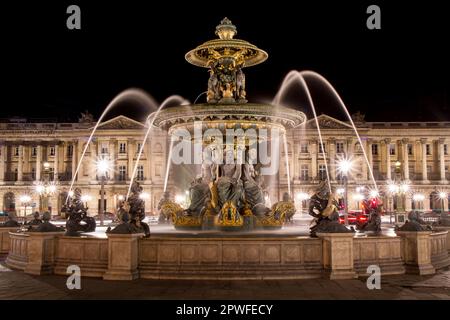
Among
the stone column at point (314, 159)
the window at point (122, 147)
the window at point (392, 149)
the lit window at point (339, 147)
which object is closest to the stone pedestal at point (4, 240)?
the window at point (122, 147)

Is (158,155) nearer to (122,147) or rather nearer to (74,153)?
(122,147)

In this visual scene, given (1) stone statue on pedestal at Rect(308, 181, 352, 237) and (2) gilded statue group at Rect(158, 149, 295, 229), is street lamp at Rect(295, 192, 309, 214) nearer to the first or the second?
(2) gilded statue group at Rect(158, 149, 295, 229)

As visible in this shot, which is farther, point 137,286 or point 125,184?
point 125,184

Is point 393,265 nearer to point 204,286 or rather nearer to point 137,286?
point 204,286

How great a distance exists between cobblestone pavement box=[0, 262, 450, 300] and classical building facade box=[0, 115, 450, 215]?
64.3 meters

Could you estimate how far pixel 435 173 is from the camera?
250 feet

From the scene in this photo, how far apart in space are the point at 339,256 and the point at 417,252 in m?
1.97

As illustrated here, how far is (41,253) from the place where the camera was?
34.2 ft

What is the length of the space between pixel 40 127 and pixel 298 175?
38.7 m

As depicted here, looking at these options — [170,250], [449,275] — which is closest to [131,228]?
[170,250]

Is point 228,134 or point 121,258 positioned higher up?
point 228,134

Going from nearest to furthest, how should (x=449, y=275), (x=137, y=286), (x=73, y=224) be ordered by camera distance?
(x=137, y=286), (x=449, y=275), (x=73, y=224)

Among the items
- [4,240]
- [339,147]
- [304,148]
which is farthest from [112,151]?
[4,240]

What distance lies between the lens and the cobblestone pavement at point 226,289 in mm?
8055
